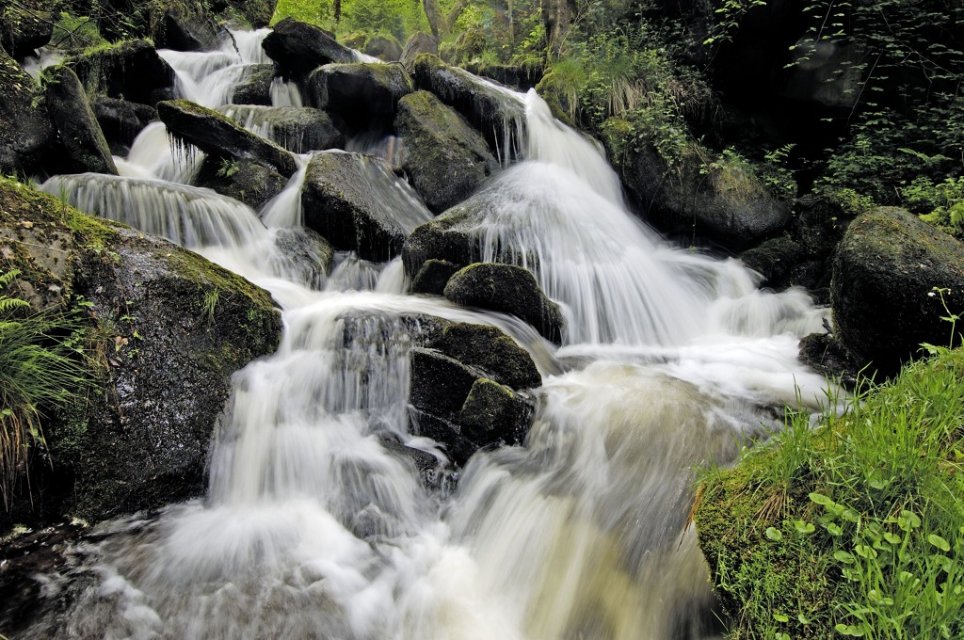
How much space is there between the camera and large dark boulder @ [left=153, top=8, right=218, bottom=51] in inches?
523

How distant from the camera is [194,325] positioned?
384 centimetres

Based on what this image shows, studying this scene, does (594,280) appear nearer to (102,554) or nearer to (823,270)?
(823,270)

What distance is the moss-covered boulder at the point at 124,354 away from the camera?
10.0ft

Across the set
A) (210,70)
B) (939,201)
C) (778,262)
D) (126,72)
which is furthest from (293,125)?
(939,201)

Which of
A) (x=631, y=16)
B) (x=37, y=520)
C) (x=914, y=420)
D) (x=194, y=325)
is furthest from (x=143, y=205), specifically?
(x=631, y=16)

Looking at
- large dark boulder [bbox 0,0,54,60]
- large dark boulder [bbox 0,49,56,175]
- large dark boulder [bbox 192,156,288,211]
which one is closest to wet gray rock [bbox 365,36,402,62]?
large dark boulder [bbox 0,0,54,60]

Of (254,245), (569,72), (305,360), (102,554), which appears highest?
(569,72)

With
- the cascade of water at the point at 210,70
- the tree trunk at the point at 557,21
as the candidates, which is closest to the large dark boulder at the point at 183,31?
the cascade of water at the point at 210,70

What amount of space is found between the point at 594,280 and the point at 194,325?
530 cm

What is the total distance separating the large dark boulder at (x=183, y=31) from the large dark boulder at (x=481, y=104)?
782cm

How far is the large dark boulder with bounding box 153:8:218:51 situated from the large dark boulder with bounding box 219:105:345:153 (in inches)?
223

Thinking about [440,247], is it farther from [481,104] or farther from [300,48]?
[300,48]

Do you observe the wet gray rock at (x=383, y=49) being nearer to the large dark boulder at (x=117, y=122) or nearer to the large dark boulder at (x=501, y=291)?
the large dark boulder at (x=117, y=122)

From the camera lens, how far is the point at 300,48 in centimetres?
1168
